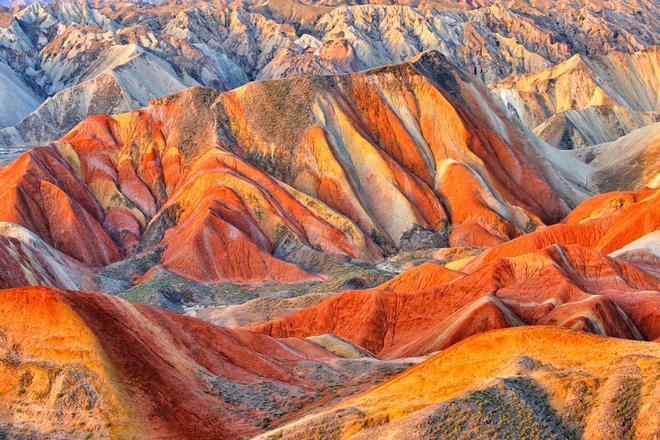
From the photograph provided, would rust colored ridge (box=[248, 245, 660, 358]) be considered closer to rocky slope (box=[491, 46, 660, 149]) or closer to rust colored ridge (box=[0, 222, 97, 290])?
rust colored ridge (box=[0, 222, 97, 290])

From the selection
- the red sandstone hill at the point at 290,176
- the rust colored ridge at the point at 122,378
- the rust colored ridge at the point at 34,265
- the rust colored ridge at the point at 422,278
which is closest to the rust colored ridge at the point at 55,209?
the red sandstone hill at the point at 290,176

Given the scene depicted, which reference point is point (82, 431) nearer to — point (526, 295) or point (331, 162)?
point (526, 295)

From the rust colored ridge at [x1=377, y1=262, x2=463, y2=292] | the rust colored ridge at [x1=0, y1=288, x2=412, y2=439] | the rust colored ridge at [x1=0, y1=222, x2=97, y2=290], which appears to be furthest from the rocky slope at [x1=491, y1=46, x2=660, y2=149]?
the rust colored ridge at [x1=0, y1=288, x2=412, y2=439]

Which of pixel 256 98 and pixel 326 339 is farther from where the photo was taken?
pixel 256 98

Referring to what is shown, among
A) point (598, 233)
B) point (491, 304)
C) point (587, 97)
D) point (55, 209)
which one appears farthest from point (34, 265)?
point (587, 97)

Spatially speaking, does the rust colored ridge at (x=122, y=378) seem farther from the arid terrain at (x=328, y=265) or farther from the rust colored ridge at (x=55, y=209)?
the rust colored ridge at (x=55, y=209)

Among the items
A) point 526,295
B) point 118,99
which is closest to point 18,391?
point 526,295

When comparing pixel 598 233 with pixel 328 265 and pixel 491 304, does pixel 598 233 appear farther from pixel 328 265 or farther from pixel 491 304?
pixel 491 304
